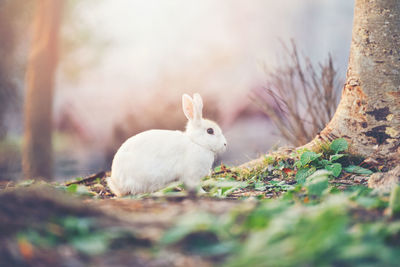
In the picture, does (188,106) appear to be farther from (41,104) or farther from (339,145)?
(41,104)

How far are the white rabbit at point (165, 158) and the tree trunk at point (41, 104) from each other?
12.3 ft

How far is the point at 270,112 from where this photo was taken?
15.4ft

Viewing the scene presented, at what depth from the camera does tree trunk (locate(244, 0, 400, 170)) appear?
329 centimetres

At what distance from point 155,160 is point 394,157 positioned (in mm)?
1952

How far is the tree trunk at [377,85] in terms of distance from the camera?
329 centimetres

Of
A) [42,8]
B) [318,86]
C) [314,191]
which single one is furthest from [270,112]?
[42,8]

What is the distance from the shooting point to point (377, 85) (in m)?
3.32

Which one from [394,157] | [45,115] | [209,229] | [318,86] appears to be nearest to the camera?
[209,229]

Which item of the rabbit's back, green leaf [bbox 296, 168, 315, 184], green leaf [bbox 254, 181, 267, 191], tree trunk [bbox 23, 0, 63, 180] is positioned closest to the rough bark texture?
green leaf [bbox 296, 168, 315, 184]

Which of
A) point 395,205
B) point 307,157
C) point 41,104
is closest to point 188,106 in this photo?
point 307,157

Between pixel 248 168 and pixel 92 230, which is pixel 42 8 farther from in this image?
pixel 92 230

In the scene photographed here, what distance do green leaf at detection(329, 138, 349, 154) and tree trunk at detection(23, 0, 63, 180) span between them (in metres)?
4.64

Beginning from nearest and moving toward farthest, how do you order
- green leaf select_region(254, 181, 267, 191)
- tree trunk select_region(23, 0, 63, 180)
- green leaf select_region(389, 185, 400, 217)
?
green leaf select_region(389, 185, 400, 217)
green leaf select_region(254, 181, 267, 191)
tree trunk select_region(23, 0, 63, 180)

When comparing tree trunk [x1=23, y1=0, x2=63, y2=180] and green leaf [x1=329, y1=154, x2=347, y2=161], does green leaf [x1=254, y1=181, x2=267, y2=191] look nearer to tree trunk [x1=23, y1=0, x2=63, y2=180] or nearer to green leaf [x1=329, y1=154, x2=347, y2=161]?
green leaf [x1=329, y1=154, x2=347, y2=161]
